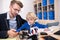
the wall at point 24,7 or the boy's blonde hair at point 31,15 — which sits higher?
the wall at point 24,7

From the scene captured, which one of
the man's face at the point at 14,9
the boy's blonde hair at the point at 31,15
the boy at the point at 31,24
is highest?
the man's face at the point at 14,9

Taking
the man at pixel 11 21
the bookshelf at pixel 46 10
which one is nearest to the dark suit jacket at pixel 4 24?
the man at pixel 11 21

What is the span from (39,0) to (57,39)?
14.9 inches

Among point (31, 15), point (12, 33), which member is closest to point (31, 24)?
point (31, 15)

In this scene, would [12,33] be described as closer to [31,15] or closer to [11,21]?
[11,21]

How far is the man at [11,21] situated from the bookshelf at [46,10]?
147 mm

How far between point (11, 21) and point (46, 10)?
33cm

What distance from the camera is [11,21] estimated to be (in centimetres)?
101

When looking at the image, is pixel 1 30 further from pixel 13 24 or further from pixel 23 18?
pixel 23 18

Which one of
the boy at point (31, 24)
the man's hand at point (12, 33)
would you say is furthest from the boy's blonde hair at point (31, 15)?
the man's hand at point (12, 33)

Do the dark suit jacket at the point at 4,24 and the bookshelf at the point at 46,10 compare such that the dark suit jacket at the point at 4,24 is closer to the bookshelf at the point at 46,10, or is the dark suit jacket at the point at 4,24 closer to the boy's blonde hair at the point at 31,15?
the boy's blonde hair at the point at 31,15

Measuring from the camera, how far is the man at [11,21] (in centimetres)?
101

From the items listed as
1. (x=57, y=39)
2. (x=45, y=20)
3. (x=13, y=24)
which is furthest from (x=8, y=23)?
(x=57, y=39)

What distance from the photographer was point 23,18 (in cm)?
102
